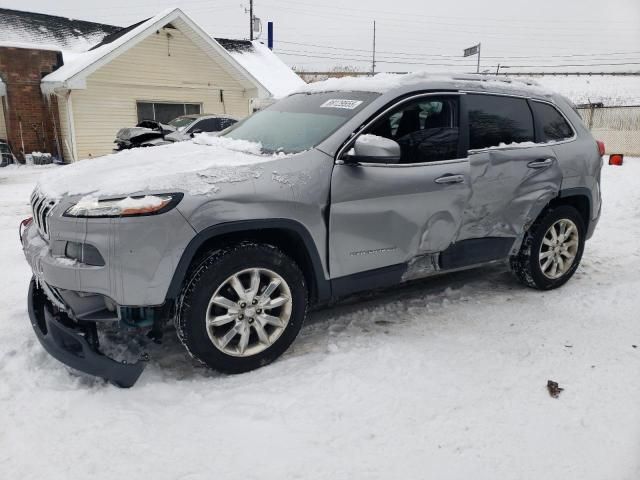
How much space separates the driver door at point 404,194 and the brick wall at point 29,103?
1694cm

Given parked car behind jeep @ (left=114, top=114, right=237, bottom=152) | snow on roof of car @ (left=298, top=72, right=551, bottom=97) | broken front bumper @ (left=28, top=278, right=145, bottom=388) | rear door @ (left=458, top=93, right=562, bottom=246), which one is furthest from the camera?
parked car behind jeep @ (left=114, top=114, right=237, bottom=152)

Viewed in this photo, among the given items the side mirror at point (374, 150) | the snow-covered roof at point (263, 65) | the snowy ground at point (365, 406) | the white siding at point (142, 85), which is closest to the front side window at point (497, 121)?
the side mirror at point (374, 150)

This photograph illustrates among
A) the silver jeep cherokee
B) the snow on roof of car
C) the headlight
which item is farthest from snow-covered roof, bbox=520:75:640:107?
the headlight

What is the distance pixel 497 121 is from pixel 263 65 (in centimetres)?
2071

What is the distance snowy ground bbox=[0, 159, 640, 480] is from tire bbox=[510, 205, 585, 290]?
0.50 metres

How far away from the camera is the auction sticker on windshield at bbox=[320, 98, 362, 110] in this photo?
3569 millimetres

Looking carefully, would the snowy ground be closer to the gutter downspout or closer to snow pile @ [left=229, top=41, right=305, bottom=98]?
the gutter downspout

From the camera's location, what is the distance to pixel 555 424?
2.67 meters

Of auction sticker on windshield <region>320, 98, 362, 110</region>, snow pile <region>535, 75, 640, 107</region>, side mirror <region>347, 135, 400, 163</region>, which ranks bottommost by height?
side mirror <region>347, 135, 400, 163</region>

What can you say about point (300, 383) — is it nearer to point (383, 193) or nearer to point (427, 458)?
point (427, 458)

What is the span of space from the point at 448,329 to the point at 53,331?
8.75 ft

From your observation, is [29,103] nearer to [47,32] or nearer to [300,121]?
[47,32]

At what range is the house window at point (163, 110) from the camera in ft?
57.1

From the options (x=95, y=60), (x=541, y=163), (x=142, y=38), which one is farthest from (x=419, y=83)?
(x=142, y=38)
